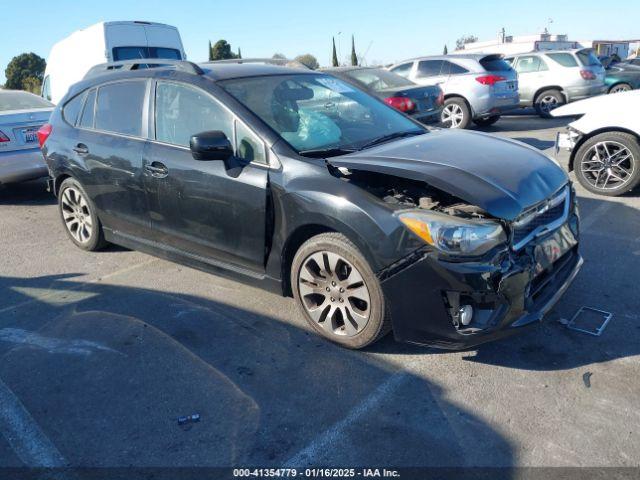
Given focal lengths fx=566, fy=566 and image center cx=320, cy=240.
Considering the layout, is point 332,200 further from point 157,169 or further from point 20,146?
point 20,146

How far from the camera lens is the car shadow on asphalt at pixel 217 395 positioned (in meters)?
2.73

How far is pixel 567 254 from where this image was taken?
12.4 ft

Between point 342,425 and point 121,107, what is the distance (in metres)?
3.41

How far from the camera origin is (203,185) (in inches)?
160

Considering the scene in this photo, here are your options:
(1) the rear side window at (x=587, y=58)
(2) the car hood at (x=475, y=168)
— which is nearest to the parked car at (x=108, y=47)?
(2) the car hood at (x=475, y=168)

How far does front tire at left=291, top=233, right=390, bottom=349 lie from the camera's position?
3373 millimetres

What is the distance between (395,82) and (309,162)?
781 centimetres

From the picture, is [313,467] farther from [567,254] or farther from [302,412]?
[567,254]

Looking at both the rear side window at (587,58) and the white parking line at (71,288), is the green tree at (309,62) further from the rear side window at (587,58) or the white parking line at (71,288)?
the rear side window at (587,58)

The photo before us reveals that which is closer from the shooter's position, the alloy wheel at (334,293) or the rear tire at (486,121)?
the alloy wheel at (334,293)

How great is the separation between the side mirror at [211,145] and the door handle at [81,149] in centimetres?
182

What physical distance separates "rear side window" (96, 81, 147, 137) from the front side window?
0.26m

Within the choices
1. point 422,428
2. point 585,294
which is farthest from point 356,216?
point 585,294

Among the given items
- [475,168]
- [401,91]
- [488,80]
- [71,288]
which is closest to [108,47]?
[401,91]
